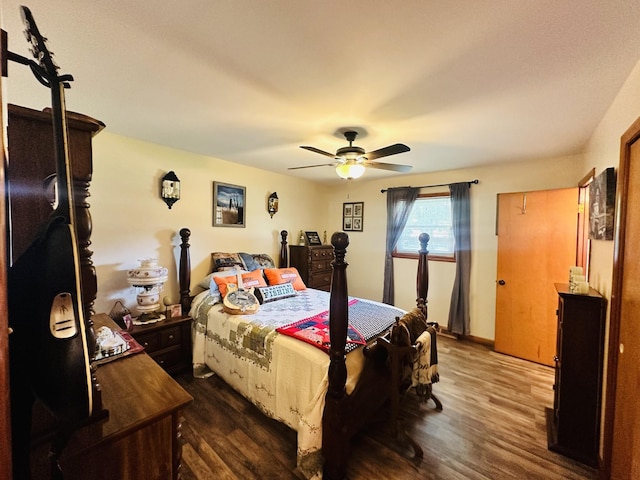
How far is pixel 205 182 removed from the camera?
3.50 metres

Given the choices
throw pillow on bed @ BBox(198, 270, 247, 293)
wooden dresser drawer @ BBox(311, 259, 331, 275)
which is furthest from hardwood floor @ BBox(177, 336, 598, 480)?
wooden dresser drawer @ BBox(311, 259, 331, 275)

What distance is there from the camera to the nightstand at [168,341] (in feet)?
8.53

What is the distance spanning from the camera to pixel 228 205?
375cm

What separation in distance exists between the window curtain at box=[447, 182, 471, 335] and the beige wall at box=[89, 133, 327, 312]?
285cm

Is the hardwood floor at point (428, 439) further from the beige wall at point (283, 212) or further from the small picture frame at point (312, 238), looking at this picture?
the small picture frame at point (312, 238)

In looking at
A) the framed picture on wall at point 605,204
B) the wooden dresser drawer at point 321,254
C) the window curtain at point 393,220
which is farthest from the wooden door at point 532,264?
the wooden dresser drawer at point 321,254

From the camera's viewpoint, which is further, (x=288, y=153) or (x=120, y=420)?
(x=288, y=153)

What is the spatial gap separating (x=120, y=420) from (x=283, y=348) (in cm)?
113

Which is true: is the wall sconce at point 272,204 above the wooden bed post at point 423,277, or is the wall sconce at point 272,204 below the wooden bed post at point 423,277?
above

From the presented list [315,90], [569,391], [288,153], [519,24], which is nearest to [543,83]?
[519,24]

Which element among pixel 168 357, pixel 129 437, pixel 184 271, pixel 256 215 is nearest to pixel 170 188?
pixel 184 271

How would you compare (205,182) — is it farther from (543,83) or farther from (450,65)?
(543,83)

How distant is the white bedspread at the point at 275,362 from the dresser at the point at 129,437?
2.87 ft

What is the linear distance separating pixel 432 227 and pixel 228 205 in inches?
121
